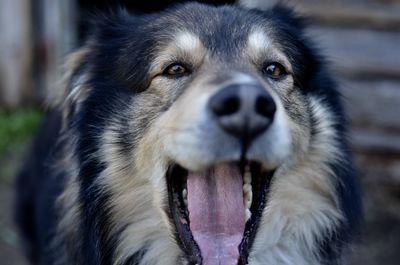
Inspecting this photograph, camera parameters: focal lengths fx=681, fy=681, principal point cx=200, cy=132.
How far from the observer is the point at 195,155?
238cm

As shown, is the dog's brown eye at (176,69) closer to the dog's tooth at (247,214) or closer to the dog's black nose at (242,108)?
the dog's black nose at (242,108)

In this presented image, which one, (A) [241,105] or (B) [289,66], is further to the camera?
(B) [289,66]

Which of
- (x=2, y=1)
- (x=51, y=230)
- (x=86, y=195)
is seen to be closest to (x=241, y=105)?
(x=86, y=195)

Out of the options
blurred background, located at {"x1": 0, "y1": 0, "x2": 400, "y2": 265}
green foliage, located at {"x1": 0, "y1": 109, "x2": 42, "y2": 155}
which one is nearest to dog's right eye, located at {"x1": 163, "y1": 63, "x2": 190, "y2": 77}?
blurred background, located at {"x1": 0, "y1": 0, "x2": 400, "y2": 265}

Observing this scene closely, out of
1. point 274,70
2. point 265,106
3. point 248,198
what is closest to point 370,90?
point 274,70

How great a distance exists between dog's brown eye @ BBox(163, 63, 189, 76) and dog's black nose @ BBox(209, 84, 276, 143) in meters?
0.45

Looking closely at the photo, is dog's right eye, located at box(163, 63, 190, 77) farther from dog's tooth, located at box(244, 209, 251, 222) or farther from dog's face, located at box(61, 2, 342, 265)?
dog's tooth, located at box(244, 209, 251, 222)

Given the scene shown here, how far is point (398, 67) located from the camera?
208 inches

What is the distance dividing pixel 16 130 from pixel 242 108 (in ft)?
15.3

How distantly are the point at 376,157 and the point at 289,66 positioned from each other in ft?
9.29

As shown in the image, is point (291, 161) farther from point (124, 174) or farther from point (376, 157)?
point (376, 157)

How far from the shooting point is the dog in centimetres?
258

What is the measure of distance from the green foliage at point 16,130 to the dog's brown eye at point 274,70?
13.4ft

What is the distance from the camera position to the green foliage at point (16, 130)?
6457 mm
